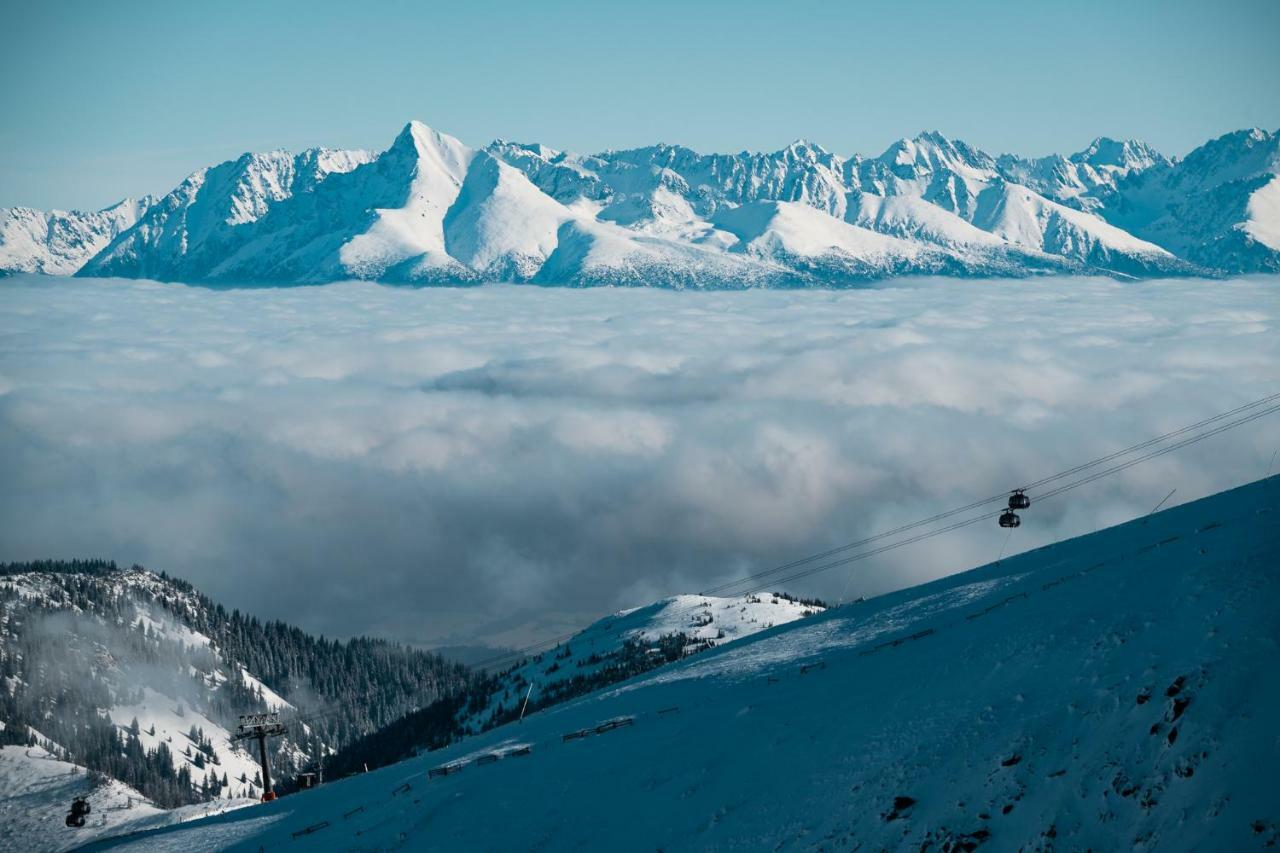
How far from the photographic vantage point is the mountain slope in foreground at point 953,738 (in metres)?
36.4

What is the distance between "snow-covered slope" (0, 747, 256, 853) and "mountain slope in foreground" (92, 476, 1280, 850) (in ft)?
266

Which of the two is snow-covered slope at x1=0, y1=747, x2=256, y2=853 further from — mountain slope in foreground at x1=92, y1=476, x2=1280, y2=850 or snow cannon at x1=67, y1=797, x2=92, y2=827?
mountain slope in foreground at x1=92, y1=476, x2=1280, y2=850

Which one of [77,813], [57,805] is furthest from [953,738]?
[57,805]

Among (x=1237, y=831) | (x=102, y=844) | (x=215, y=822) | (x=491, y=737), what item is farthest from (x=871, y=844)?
(x=102, y=844)

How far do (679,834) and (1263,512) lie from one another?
1363 inches

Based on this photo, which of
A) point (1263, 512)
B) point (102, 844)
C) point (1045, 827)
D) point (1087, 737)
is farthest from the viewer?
point (102, 844)

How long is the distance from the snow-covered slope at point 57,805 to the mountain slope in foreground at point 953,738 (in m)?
81.0

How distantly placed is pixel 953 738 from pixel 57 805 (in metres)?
164

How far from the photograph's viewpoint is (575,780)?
186 ft

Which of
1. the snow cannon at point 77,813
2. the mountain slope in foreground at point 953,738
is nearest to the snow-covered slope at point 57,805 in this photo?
the snow cannon at point 77,813

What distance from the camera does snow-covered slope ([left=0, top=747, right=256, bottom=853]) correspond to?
14165 centimetres

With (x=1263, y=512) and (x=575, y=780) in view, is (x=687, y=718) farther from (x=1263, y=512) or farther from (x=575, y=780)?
(x=1263, y=512)

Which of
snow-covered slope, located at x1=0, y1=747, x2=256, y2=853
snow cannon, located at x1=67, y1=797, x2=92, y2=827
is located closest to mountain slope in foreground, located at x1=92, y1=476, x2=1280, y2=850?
snow cannon, located at x1=67, y1=797, x2=92, y2=827

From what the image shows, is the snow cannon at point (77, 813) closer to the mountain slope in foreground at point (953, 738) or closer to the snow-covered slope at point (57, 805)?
the snow-covered slope at point (57, 805)
